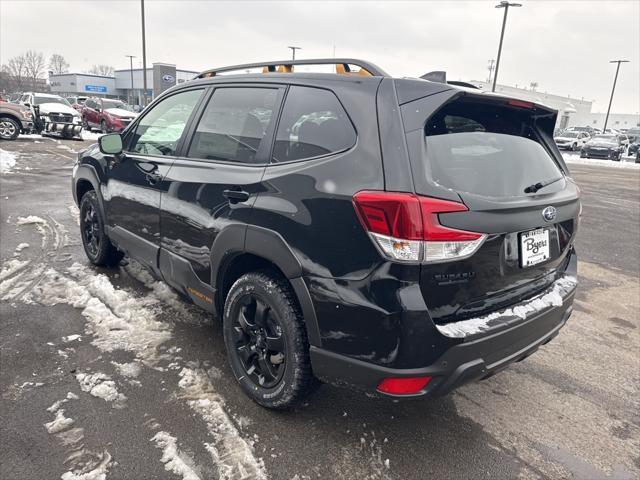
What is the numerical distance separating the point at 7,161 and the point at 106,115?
10.1 metres

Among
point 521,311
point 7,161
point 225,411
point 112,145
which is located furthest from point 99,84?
Answer: point 521,311

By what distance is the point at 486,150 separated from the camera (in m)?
2.29

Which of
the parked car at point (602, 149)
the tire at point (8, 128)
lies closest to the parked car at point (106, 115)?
the tire at point (8, 128)

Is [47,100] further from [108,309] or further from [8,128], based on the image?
[108,309]

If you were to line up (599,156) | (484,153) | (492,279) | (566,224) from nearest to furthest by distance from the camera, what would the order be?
1. (492,279)
2. (484,153)
3. (566,224)
4. (599,156)

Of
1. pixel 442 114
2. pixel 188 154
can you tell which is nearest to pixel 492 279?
pixel 442 114

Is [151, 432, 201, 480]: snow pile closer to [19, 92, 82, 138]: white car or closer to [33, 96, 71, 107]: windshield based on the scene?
[19, 92, 82, 138]: white car

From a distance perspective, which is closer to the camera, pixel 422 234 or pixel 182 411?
pixel 422 234

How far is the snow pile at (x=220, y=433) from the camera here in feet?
7.09

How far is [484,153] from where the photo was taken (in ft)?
7.43

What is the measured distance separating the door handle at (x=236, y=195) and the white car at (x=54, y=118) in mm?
18744

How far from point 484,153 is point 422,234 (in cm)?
70

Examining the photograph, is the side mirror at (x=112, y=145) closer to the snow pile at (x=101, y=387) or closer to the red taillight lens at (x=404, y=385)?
the snow pile at (x=101, y=387)

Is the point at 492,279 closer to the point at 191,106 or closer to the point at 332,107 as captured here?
the point at 332,107
